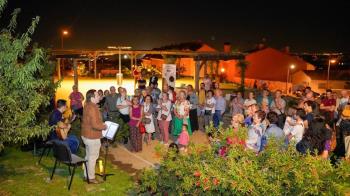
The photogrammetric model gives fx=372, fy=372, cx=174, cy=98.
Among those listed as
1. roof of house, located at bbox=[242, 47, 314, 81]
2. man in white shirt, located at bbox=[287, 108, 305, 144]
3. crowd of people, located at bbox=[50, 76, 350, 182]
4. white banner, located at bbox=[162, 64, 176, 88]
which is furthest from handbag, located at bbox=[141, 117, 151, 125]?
roof of house, located at bbox=[242, 47, 314, 81]

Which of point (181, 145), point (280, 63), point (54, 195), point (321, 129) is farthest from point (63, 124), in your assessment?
point (280, 63)

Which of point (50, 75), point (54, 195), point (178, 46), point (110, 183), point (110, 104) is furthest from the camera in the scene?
point (178, 46)

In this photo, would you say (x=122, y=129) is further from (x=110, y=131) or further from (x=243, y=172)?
(x=243, y=172)

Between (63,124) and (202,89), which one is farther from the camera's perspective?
(202,89)

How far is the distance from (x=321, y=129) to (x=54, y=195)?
553cm

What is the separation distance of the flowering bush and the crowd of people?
1.61m

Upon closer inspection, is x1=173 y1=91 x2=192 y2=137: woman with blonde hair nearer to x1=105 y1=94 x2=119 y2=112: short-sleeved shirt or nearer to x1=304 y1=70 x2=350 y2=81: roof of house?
x1=105 y1=94 x2=119 y2=112: short-sleeved shirt

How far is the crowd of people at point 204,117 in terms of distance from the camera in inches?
298

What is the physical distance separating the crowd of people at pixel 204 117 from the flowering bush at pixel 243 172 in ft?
5.29

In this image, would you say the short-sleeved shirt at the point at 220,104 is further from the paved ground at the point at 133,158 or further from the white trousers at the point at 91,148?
the white trousers at the point at 91,148

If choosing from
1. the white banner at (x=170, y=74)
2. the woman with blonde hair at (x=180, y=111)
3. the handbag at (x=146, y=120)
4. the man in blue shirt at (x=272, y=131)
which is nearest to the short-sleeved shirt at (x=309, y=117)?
the man in blue shirt at (x=272, y=131)

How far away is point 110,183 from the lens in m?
8.09

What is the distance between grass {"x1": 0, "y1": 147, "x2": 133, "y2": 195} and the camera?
24.9 feet

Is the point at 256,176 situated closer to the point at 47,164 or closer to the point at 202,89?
the point at 47,164
